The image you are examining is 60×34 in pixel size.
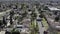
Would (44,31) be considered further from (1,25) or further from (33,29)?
(1,25)

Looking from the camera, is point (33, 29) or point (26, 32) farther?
point (26, 32)

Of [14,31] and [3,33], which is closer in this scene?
[14,31]

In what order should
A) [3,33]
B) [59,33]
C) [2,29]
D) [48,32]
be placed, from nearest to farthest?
1. [59,33]
2. [48,32]
3. [3,33]
4. [2,29]

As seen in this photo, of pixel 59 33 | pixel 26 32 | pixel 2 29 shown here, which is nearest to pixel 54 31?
pixel 59 33

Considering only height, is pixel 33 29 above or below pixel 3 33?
above

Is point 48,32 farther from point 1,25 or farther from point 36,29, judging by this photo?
point 1,25

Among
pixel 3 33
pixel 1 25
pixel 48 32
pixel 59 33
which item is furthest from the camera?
pixel 1 25

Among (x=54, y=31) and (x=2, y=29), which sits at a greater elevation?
(x=54, y=31)

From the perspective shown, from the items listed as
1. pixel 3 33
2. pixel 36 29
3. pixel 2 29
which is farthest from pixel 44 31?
pixel 2 29

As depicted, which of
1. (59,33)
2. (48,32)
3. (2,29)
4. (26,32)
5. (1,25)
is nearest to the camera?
(59,33)

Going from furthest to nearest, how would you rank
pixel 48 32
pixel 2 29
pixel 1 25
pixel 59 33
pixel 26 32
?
pixel 1 25, pixel 2 29, pixel 26 32, pixel 48 32, pixel 59 33
